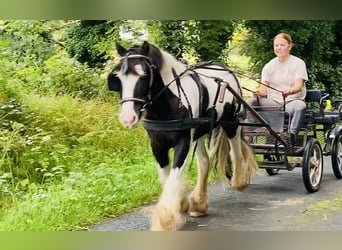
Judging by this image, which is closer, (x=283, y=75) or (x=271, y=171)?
(x=283, y=75)

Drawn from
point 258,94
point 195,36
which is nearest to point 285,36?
point 258,94

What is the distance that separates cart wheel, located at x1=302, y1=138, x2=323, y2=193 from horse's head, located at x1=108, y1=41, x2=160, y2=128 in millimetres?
782

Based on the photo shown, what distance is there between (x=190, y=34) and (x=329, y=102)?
2.31ft

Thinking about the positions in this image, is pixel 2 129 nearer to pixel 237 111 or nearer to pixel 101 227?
pixel 101 227

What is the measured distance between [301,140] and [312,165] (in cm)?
12

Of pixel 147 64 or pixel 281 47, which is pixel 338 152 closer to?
pixel 281 47

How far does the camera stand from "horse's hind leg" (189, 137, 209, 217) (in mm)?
2250

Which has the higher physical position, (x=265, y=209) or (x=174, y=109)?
(x=174, y=109)

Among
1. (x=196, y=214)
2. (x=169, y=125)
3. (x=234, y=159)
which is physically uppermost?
(x=169, y=125)

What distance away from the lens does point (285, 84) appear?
7.77ft

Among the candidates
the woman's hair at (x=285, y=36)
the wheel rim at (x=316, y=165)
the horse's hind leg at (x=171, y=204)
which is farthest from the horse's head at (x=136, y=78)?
the wheel rim at (x=316, y=165)

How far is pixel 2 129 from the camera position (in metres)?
2.24

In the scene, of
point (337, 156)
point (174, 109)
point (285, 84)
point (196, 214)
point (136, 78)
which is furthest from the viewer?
point (337, 156)
